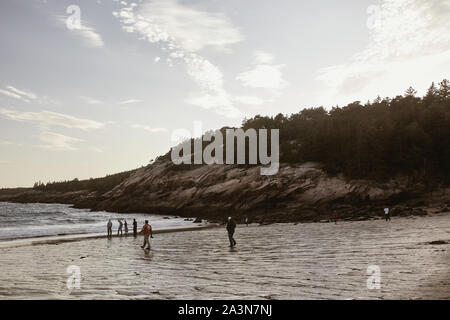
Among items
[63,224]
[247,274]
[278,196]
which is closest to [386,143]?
[278,196]

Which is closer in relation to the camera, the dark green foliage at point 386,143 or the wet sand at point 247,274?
the wet sand at point 247,274

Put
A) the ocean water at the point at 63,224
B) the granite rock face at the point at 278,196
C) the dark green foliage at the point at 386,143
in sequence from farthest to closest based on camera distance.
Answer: the dark green foliage at the point at 386,143, the granite rock face at the point at 278,196, the ocean water at the point at 63,224

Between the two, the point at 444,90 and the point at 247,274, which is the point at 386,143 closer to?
the point at 444,90

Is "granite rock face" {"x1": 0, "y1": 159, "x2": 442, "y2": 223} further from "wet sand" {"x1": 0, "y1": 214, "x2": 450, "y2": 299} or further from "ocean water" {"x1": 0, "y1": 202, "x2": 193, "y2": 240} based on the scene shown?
"wet sand" {"x1": 0, "y1": 214, "x2": 450, "y2": 299}

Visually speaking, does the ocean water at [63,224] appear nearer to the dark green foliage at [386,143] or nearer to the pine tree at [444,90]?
the dark green foliage at [386,143]

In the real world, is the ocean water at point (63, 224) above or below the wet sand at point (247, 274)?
below

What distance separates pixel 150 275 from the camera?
14125 mm

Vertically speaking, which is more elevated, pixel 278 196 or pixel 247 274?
pixel 278 196

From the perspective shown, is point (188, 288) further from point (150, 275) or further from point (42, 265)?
point (42, 265)

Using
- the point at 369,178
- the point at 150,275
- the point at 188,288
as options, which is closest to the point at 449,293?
the point at 188,288

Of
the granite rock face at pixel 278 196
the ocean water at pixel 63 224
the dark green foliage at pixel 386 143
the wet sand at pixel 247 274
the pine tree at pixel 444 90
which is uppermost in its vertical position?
the pine tree at pixel 444 90

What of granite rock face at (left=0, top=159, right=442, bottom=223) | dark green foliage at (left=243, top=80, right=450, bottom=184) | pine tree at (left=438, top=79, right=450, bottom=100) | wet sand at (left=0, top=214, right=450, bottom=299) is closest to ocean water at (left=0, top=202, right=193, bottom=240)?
granite rock face at (left=0, top=159, right=442, bottom=223)

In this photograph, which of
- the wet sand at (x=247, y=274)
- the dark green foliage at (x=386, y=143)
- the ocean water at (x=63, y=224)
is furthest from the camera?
the dark green foliage at (x=386, y=143)

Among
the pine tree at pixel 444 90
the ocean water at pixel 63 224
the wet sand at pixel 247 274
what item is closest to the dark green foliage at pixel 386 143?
the pine tree at pixel 444 90
